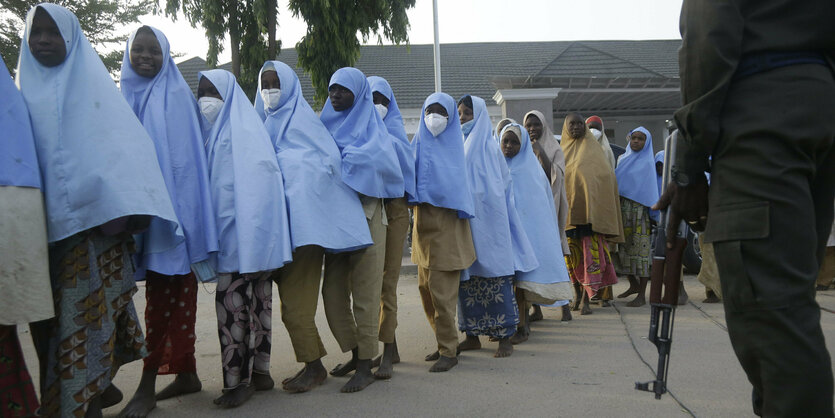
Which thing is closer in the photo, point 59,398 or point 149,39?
point 59,398

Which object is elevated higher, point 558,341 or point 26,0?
point 26,0

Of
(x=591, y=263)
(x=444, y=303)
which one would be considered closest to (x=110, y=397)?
(x=444, y=303)

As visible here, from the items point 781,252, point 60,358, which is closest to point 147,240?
point 60,358

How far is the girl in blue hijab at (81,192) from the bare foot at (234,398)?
652mm

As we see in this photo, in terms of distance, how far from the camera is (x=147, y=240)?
333 centimetres

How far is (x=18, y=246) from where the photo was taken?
2.69 metres

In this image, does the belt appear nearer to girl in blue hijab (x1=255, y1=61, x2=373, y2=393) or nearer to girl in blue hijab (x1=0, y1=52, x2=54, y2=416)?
girl in blue hijab (x1=255, y1=61, x2=373, y2=393)

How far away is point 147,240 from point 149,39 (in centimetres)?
113

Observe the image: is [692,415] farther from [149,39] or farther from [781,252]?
[149,39]

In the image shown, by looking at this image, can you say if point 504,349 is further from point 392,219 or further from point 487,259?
point 392,219

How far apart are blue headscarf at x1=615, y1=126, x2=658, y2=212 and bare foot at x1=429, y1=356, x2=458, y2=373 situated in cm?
388

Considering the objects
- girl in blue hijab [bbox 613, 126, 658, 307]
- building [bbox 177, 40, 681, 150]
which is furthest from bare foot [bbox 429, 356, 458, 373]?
building [bbox 177, 40, 681, 150]

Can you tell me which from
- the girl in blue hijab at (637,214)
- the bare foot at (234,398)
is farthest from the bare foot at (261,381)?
the girl in blue hijab at (637,214)

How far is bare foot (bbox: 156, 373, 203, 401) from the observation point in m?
3.74
